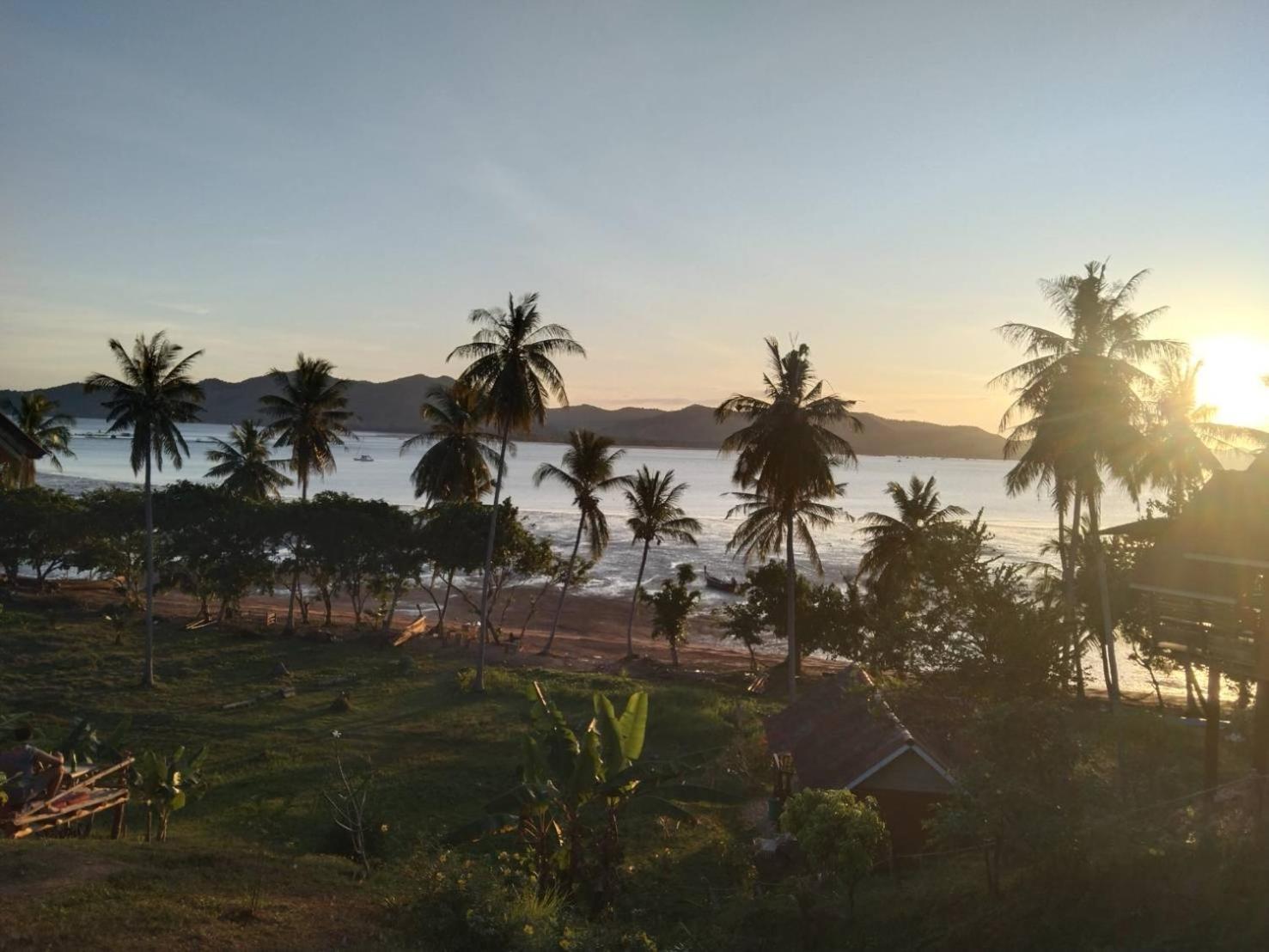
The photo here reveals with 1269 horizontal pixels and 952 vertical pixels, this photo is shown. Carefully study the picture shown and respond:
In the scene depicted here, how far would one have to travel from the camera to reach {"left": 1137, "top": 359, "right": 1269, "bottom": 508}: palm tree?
1033 inches

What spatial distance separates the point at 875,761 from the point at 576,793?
19.5 feet

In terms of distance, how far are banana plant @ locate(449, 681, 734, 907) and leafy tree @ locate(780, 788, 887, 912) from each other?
1439mm

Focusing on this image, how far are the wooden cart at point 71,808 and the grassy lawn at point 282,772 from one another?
0.72m

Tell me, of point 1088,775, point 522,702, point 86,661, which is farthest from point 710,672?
point 1088,775

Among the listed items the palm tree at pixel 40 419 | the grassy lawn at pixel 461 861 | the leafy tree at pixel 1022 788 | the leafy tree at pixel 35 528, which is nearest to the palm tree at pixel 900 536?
the grassy lawn at pixel 461 861

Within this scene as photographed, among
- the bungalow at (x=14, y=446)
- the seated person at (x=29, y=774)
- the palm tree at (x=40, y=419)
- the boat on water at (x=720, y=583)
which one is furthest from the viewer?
the boat on water at (x=720, y=583)

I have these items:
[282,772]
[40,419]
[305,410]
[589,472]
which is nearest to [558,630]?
[589,472]

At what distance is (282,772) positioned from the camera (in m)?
17.5

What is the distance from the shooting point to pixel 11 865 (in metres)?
9.12

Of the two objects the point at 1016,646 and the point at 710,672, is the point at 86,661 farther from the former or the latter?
the point at 1016,646

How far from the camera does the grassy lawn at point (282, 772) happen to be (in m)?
8.66

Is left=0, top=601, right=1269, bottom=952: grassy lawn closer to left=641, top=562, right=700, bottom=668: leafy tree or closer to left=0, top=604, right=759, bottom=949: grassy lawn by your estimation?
left=0, top=604, right=759, bottom=949: grassy lawn

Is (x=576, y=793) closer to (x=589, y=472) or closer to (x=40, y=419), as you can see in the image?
(x=589, y=472)

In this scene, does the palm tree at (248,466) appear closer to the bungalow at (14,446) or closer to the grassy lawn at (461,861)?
the grassy lawn at (461,861)
